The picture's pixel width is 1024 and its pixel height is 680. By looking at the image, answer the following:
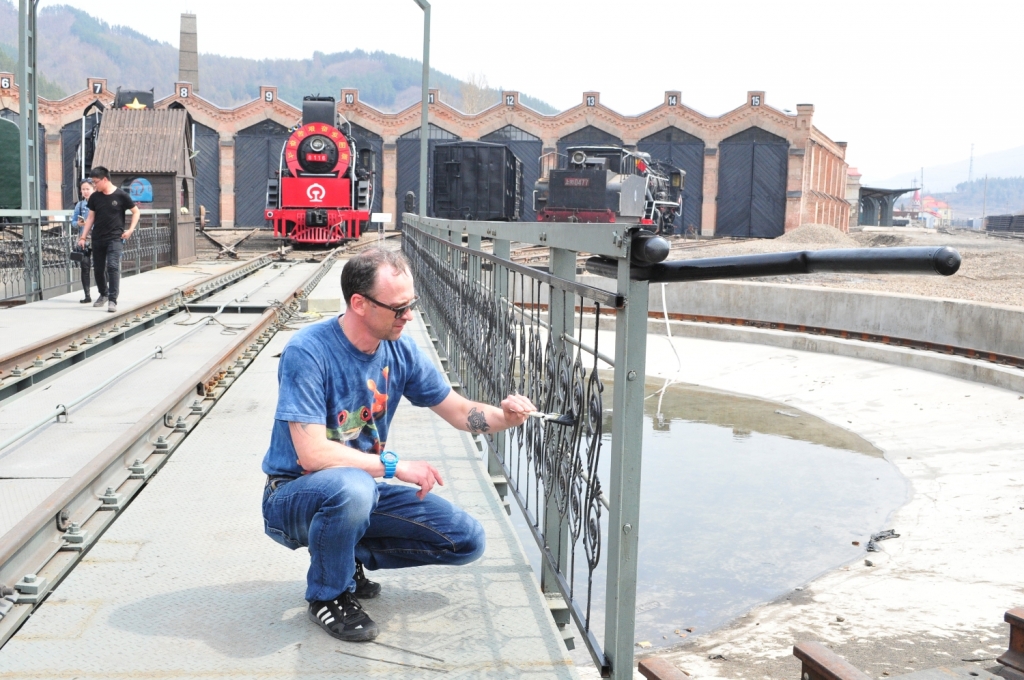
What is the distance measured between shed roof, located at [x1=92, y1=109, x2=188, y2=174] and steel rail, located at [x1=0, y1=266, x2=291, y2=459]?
5.53m

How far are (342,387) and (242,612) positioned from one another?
3.01ft

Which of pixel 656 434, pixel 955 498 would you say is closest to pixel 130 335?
pixel 656 434

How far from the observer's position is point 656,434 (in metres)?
12.0

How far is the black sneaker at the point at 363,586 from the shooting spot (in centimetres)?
368

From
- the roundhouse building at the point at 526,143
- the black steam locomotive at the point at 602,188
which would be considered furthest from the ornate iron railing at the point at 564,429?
the roundhouse building at the point at 526,143

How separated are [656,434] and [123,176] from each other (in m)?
15.1

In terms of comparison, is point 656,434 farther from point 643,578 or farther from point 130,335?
point 130,335

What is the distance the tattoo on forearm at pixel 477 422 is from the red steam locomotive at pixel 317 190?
998 inches

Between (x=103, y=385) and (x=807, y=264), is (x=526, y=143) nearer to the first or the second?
(x=103, y=385)

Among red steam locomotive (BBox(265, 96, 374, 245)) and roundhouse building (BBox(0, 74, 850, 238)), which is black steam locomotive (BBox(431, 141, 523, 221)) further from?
roundhouse building (BBox(0, 74, 850, 238))

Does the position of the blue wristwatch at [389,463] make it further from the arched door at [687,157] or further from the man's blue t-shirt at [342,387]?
the arched door at [687,157]

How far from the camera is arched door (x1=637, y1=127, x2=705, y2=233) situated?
159ft

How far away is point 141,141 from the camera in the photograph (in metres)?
22.5

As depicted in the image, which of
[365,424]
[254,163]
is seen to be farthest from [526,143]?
[365,424]
